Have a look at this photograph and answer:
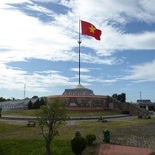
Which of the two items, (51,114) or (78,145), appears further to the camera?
(78,145)

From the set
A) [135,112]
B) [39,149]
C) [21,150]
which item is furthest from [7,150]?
[135,112]

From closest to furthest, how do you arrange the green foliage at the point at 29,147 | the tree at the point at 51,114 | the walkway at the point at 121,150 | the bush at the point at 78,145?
the tree at the point at 51,114 → the bush at the point at 78,145 → the walkway at the point at 121,150 → the green foliage at the point at 29,147

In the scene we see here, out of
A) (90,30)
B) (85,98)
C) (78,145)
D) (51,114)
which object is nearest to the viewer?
(51,114)

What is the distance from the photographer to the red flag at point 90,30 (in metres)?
37.6

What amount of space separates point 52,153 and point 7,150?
10.6 feet

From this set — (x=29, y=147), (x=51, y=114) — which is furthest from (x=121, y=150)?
(x=29, y=147)

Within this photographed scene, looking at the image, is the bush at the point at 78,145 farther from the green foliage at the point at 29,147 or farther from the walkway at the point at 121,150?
the walkway at the point at 121,150

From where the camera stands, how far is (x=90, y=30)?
124 ft

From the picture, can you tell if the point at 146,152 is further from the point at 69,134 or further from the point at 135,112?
the point at 135,112

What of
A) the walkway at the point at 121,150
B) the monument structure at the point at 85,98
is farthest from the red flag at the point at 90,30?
the walkway at the point at 121,150

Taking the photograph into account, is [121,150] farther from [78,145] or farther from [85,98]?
[85,98]

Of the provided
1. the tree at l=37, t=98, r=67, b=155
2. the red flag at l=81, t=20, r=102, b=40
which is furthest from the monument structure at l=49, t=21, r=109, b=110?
the tree at l=37, t=98, r=67, b=155

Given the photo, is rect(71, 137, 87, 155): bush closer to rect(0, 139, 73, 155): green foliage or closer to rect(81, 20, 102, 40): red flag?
rect(0, 139, 73, 155): green foliage

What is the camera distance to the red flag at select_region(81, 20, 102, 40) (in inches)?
1480
